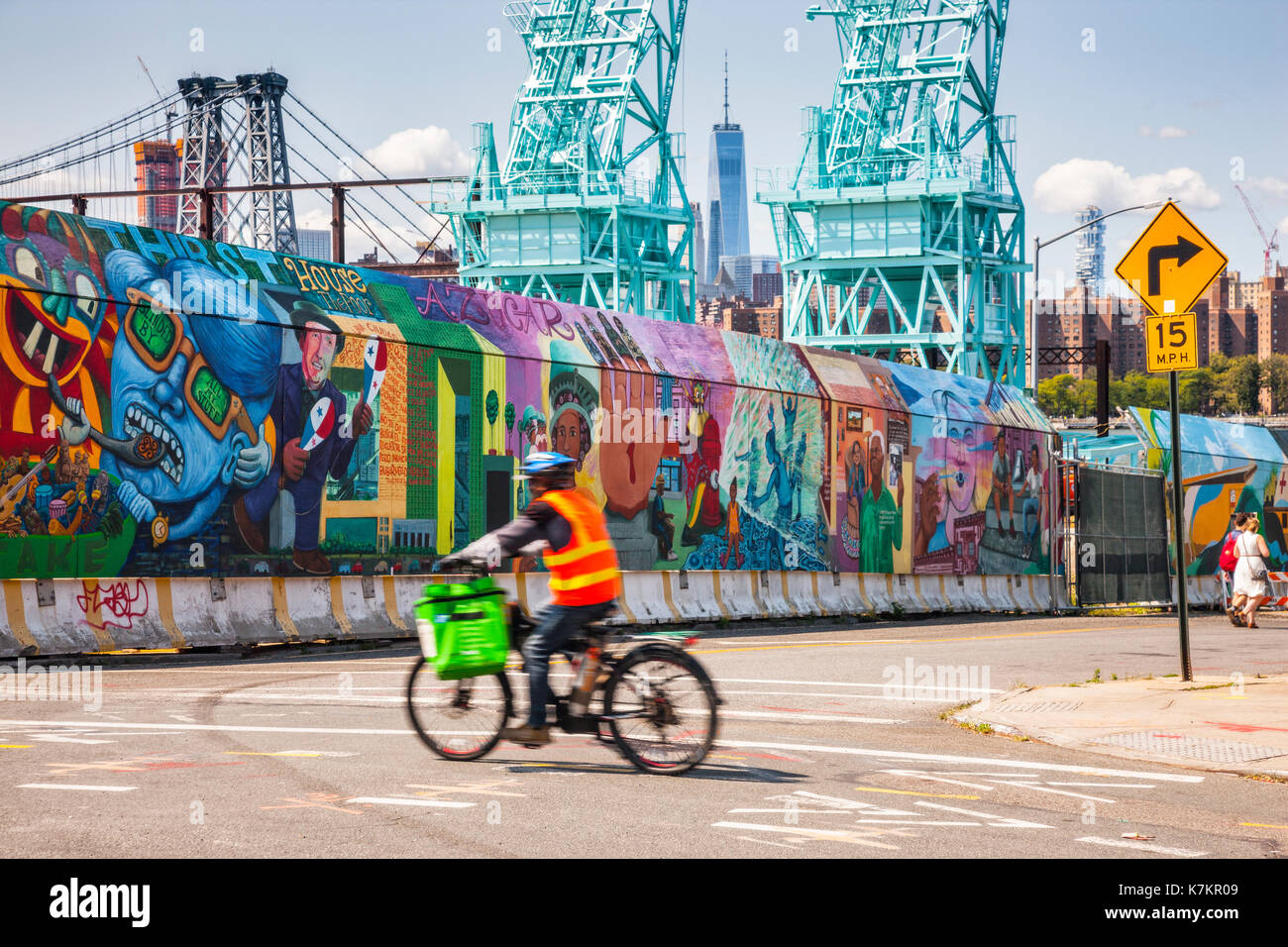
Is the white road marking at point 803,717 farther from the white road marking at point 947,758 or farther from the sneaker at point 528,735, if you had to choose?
the sneaker at point 528,735

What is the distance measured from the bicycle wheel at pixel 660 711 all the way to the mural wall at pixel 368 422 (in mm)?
10366

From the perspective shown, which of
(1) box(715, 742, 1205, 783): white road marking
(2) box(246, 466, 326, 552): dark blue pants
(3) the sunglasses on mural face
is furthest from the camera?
(2) box(246, 466, 326, 552): dark blue pants

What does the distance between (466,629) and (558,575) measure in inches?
26.1

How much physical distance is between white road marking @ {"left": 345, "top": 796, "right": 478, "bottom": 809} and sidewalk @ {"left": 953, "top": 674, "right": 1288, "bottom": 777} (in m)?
5.03

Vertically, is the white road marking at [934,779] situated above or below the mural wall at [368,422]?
below

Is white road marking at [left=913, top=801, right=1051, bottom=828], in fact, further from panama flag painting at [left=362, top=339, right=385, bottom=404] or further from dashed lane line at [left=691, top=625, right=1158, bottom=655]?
panama flag painting at [left=362, top=339, right=385, bottom=404]

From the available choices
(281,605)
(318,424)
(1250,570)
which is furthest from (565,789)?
(1250,570)

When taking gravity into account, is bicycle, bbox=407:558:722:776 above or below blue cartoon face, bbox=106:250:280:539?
below

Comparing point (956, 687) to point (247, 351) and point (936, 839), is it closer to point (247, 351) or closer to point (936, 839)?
point (936, 839)

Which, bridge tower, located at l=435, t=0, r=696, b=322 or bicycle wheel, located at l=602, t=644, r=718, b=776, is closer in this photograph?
bicycle wheel, located at l=602, t=644, r=718, b=776

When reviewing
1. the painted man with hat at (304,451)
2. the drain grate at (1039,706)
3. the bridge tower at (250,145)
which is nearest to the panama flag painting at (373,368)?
the painted man with hat at (304,451)

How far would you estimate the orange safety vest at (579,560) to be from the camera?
28.5ft

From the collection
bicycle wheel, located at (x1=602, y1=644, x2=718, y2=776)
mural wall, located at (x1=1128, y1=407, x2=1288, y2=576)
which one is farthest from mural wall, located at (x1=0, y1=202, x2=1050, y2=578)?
mural wall, located at (x1=1128, y1=407, x2=1288, y2=576)

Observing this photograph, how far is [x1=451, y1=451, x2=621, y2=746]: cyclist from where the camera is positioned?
864 centimetres
